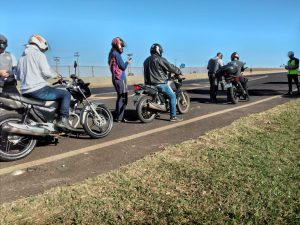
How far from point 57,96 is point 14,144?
1.08 m

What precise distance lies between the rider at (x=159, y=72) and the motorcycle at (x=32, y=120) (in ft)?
8.45

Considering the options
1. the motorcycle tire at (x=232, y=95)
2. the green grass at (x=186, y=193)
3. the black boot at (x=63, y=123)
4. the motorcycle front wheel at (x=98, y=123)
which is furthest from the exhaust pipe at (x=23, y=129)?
the motorcycle tire at (x=232, y=95)

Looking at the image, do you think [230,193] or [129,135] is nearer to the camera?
[230,193]

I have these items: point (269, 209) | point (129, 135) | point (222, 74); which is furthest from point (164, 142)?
point (222, 74)

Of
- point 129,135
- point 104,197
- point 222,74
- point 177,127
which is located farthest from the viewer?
point 222,74

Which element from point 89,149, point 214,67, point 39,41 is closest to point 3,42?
point 39,41

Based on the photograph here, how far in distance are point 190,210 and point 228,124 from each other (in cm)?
494

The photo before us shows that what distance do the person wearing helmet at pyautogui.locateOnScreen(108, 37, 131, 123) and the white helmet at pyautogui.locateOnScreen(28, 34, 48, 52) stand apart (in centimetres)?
259

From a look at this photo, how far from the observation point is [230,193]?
402cm

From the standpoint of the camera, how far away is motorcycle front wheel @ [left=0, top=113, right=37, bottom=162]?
531 centimetres

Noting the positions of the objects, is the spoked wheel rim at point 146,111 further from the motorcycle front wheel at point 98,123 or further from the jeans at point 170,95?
the motorcycle front wheel at point 98,123

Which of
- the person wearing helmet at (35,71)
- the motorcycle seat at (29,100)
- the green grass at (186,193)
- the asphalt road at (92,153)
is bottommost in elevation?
the green grass at (186,193)

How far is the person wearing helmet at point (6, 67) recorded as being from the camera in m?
6.38

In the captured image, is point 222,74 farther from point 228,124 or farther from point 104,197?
point 104,197
